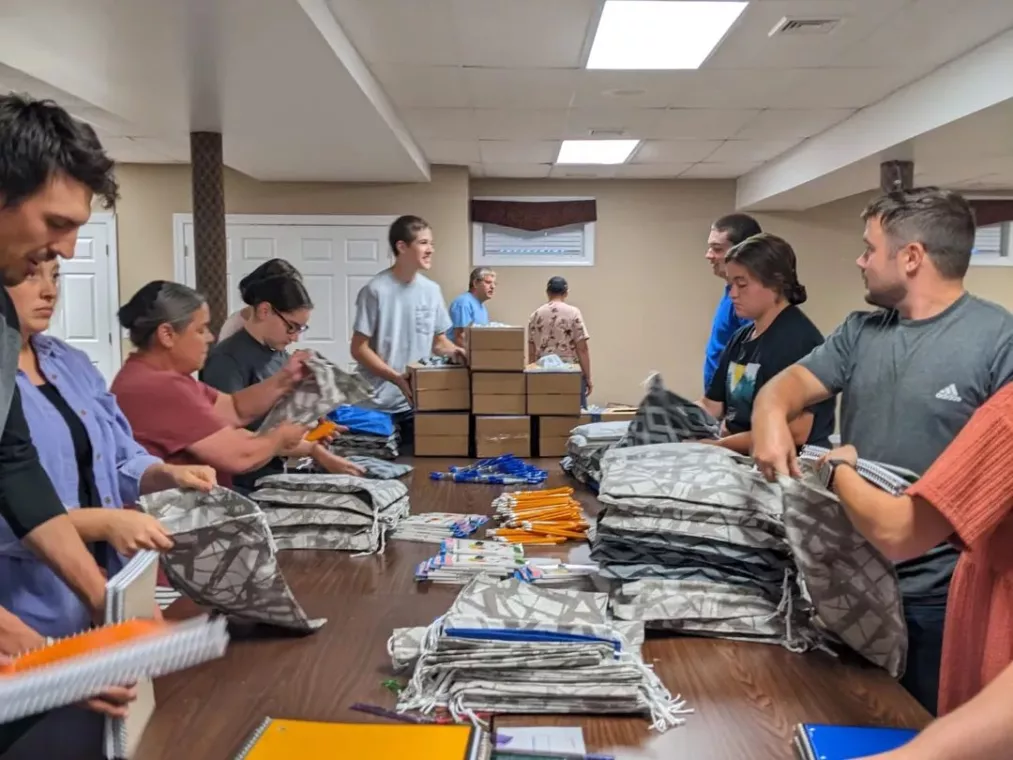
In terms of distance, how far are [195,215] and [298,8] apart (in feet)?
7.27

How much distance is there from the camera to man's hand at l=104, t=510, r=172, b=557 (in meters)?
1.32

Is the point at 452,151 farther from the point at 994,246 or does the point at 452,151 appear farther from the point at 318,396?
the point at 994,246

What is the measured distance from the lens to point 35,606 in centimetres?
143

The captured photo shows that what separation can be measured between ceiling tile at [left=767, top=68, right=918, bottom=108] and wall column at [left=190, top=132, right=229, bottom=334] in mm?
3135

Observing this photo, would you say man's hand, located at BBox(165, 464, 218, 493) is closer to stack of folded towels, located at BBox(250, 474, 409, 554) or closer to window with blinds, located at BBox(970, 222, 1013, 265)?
stack of folded towels, located at BBox(250, 474, 409, 554)

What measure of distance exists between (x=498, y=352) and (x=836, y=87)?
239 centimetres

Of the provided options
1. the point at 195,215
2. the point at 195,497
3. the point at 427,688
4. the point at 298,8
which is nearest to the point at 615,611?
the point at 427,688

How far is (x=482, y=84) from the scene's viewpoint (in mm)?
4332

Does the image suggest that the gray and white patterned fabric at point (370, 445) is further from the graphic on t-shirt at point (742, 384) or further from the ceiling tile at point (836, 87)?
the ceiling tile at point (836, 87)

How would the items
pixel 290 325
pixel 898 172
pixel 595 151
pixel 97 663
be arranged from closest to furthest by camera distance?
pixel 97 663, pixel 290 325, pixel 898 172, pixel 595 151

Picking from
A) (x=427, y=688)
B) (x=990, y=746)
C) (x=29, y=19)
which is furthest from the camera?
(x=29, y=19)

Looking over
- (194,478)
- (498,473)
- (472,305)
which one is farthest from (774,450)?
(472,305)

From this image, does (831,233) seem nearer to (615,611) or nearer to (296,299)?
(296,299)

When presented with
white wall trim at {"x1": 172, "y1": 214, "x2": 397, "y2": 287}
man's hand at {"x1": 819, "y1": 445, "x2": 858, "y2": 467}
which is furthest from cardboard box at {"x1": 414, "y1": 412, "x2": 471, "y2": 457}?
white wall trim at {"x1": 172, "y1": 214, "x2": 397, "y2": 287}
